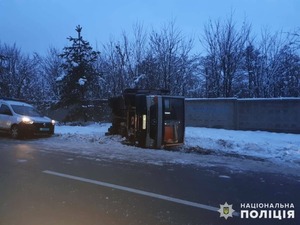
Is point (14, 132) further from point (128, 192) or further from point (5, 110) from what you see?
point (128, 192)

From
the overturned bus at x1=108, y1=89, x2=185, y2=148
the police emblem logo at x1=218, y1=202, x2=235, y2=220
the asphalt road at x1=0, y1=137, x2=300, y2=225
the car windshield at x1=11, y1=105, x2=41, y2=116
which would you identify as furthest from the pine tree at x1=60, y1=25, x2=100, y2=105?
the police emblem logo at x1=218, y1=202, x2=235, y2=220

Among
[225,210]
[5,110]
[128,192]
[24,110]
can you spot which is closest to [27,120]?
[24,110]

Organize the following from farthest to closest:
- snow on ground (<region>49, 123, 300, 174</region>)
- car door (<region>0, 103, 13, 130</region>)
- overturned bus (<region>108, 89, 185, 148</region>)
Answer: car door (<region>0, 103, 13, 130</region>), overturned bus (<region>108, 89, 185, 148</region>), snow on ground (<region>49, 123, 300, 174</region>)

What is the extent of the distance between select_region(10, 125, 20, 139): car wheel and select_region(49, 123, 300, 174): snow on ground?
6.08ft

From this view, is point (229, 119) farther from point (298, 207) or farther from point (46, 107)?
point (46, 107)

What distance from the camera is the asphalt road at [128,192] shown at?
17.9 feet

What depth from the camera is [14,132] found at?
17969 mm

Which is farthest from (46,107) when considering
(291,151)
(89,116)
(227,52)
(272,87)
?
(291,151)

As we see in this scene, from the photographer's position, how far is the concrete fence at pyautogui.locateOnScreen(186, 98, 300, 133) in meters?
18.5

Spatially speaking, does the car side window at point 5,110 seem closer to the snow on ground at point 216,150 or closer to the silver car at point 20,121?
the silver car at point 20,121

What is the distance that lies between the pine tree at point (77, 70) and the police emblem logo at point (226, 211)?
827 inches

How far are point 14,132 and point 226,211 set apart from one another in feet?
46.9

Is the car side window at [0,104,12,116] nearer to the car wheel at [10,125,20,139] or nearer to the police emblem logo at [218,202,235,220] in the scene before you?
the car wheel at [10,125,20,139]

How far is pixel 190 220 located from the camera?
5.37 metres
